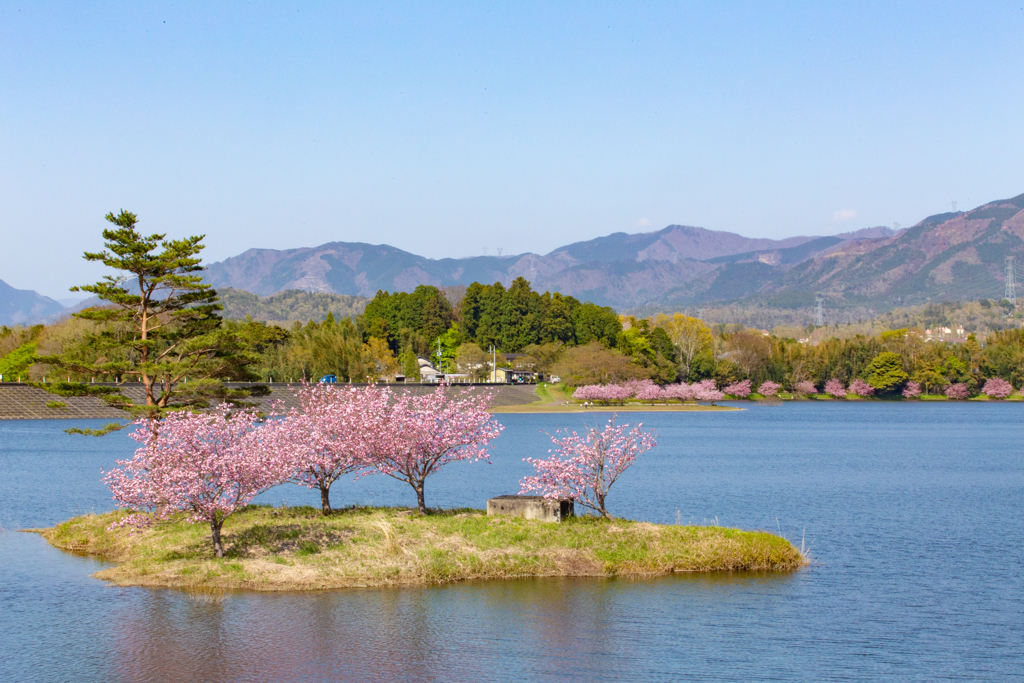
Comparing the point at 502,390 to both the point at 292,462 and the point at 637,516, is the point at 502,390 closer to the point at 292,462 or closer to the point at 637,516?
the point at 637,516

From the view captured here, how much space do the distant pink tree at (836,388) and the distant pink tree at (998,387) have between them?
22957 millimetres

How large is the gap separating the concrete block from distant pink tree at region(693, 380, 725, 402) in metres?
102

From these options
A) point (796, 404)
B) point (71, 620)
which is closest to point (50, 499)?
point (71, 620)

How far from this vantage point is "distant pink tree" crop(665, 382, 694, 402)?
121000 mm

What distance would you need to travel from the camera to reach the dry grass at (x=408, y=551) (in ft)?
66.6

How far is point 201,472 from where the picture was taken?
20.2 m

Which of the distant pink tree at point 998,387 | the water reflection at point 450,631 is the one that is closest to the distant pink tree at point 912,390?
the distant pink tree at point 998,387

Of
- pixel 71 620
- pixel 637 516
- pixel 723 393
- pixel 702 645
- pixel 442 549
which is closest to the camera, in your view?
pixel 702 645

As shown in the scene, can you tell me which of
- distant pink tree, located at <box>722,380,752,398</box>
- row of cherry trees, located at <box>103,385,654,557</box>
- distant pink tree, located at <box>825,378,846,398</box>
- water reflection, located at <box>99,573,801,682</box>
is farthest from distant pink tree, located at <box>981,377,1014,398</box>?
water reflection, located at <box>99,573,801,682</box>

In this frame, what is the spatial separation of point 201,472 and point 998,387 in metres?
152

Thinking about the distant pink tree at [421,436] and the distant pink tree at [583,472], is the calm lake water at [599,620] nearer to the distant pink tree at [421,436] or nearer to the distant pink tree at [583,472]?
the distant pink tree at [583,472]

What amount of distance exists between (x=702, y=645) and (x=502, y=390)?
96.9 metres

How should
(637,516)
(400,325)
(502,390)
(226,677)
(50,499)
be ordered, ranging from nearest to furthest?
(226,677) < (637,516) < (50,499) < (502,390) < (400,325)

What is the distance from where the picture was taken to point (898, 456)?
56.6 meters
